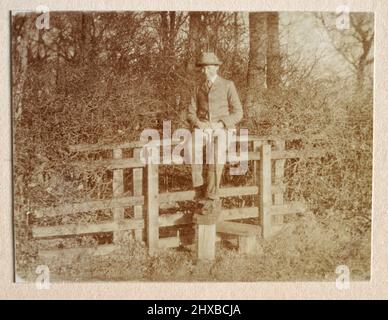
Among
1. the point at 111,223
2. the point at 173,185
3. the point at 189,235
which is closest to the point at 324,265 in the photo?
the point at 189,235

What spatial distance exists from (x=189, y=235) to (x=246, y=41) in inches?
85.4

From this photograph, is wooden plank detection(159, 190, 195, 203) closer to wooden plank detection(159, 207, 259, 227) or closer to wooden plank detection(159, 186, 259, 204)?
wooden plank detection(159, 186, 259, 204)

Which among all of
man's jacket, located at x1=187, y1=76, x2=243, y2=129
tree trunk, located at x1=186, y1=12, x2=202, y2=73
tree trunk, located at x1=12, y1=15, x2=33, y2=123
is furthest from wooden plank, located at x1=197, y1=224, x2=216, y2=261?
tree trunk, located at x1=12, y1=15, x2=33, y2=123

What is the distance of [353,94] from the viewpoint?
5.64 m

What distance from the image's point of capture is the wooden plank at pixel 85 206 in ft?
18.4

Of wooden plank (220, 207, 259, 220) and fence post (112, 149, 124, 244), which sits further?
wooden plank (220, 207, 259, 220)

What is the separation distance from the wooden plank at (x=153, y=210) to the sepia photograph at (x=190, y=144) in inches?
0.5

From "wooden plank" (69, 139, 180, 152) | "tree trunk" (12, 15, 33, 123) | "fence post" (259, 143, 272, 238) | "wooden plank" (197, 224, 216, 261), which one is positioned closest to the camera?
"tree trunk" (12, 15, 33, 123)

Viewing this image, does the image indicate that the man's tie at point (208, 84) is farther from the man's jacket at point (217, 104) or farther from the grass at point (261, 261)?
the grass at point (261, 261)

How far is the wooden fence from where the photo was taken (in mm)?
5609

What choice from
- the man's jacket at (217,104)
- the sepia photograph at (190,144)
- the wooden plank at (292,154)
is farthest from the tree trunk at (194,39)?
the wooden plank at (292,154)

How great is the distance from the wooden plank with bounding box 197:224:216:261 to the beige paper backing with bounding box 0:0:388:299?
307 mm

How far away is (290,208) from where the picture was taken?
5.74 m
